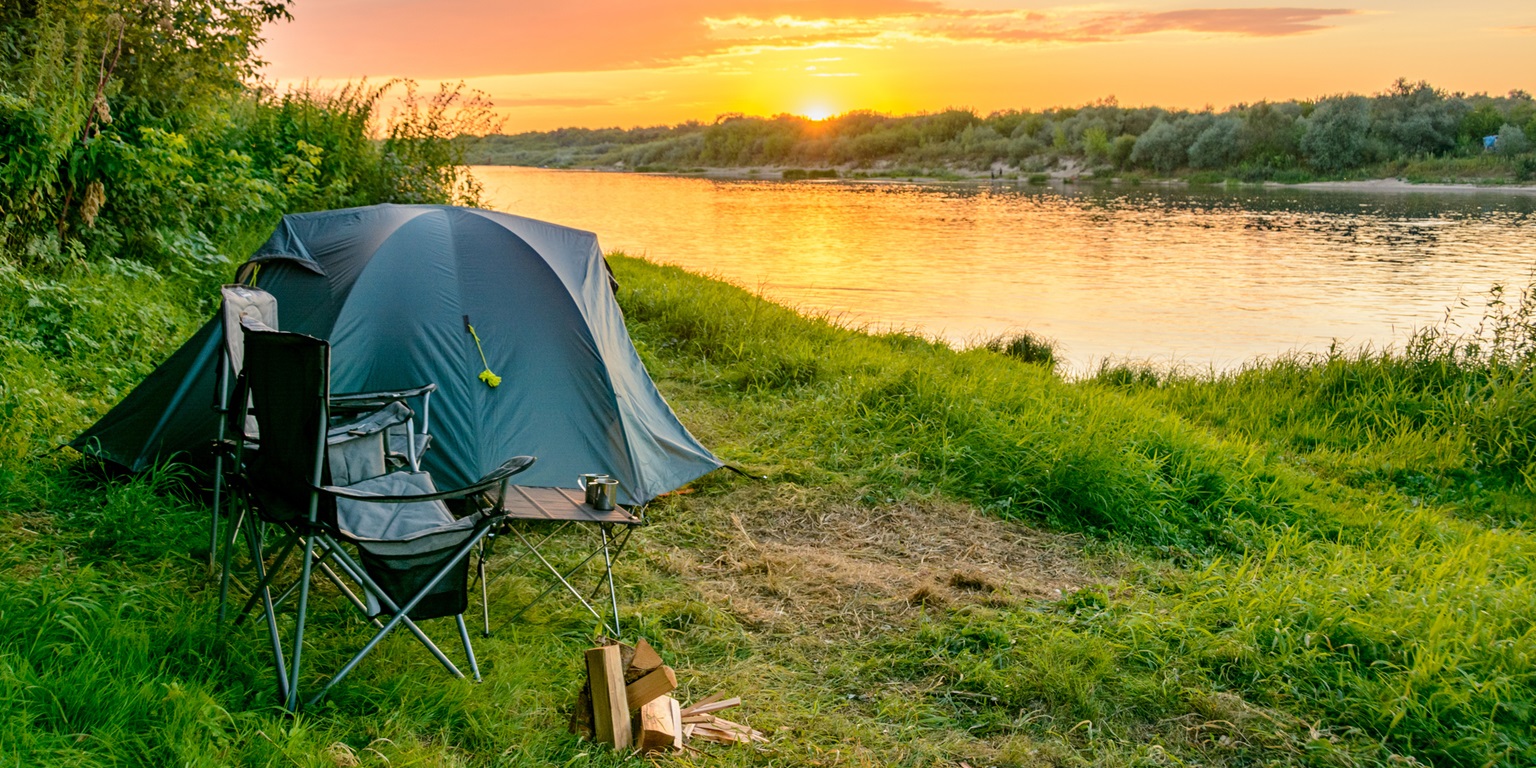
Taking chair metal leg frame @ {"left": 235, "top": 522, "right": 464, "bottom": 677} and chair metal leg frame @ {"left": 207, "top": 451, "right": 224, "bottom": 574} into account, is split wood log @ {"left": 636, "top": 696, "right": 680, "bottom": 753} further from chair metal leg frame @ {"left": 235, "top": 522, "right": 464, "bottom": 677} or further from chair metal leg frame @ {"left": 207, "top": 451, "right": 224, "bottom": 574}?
chair metal leg frame @ {"left": 207, "top": 451, "right": 224, "bottom": 574}

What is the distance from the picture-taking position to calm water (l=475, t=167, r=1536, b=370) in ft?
50.9

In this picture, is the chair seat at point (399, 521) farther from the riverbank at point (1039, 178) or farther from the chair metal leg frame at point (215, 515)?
the riverbank at point (1039, 178)

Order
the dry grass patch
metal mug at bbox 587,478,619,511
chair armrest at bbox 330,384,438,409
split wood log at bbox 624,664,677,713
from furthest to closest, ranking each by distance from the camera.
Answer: the dry grass patch, chair armrest at bbox 330,384,438,409, metal mug at bbox 587,478,619,511, split wood log at bbox 624,664,677,713

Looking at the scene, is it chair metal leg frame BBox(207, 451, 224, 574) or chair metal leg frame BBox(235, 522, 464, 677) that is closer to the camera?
chair metal leg frame BBox(235, 522, 464, 677)

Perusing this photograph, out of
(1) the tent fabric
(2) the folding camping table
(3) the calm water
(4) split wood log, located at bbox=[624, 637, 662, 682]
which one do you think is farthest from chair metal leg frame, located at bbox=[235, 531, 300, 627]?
(3) the calm water

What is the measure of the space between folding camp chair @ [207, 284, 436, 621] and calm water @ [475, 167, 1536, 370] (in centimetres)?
777

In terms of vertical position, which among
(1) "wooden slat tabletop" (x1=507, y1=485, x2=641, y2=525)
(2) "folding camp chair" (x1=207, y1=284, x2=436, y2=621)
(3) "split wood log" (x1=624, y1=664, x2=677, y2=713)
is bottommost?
(3) "split wood log" (x1=624, y1=664, x2=677, y2=713)

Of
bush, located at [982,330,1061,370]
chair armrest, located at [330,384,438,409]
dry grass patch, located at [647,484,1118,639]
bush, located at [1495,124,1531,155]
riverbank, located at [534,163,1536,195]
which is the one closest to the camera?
chair armrest, located at [330,384,438,409]

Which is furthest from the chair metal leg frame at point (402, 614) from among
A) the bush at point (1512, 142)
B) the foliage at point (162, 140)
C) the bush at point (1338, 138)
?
the bush at point (1338, 138)

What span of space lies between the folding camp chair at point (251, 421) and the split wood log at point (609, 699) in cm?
118

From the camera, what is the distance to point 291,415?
2768 millimetres

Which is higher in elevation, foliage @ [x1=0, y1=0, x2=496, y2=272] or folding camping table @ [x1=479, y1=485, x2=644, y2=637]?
foliage @ [x1=0, y1=0, x2=496, y2=272]

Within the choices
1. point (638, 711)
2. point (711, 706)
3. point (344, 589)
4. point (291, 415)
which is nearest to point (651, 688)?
point (638, 711)

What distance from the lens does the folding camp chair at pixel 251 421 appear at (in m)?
3.08
